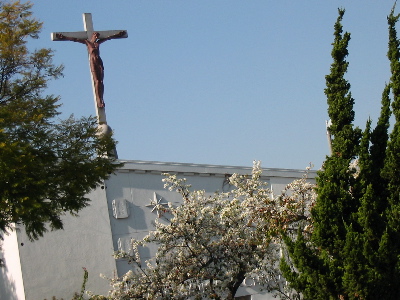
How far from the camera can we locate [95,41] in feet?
80.2

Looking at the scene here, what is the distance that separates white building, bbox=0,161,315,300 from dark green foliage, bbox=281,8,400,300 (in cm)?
976

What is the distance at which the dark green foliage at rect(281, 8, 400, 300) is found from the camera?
12.3 meters

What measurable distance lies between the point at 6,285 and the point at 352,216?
1293 centimetres

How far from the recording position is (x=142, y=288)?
16.8m

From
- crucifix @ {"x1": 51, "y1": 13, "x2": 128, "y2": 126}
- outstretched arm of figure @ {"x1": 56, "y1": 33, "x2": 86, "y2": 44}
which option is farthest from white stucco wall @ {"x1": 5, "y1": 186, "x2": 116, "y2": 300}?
outstretched arm of figure @ {"x1": 56, "y1": 33, "x2": 86, "y2": 44}

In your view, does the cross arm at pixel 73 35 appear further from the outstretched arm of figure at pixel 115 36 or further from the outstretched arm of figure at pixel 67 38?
the outstretched arm of figure at pixel 115 36

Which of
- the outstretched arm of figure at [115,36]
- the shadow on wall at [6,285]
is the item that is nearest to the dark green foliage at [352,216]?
the shadow on wall at [6,285]

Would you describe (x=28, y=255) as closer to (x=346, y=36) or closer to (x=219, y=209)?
(x=219, y=209)

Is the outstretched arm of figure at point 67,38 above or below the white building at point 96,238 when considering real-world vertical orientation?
above

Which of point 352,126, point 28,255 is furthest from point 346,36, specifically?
point 28,255

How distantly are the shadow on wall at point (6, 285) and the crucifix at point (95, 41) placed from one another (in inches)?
211

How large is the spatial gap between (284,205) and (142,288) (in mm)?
3645

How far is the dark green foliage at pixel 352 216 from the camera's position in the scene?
12.3 meters

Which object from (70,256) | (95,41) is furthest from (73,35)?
(70,256)
